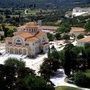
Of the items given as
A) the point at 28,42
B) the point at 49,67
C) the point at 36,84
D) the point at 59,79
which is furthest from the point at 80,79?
the point at 28,42

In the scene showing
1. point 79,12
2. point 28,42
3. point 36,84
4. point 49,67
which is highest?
point 28,42

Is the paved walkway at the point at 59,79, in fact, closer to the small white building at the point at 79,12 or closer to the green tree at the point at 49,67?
the green tree at the point at 49,67

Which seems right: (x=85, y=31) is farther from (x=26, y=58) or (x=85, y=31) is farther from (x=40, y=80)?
(x=40, y=80)

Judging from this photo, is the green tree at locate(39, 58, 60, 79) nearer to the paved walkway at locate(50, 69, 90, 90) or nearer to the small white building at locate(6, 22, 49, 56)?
the paved walkway at locate(50, 69, 90, 90)

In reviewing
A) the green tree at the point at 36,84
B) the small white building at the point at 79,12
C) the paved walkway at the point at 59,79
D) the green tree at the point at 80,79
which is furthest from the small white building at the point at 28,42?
the small white building at the point at 79,12

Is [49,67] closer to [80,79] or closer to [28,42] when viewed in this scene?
[80,79]

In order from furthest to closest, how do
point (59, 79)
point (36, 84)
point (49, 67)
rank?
1. point (49, 67)
2. point (59, 79)
3. point (36, 84)

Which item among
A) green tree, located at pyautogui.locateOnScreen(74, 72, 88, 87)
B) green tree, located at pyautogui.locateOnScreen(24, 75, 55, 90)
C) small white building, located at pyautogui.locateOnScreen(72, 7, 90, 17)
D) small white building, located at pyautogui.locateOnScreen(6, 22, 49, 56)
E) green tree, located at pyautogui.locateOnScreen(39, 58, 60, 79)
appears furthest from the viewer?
small white building, located at pyautogui.locateOnScreen(72, 7, 90, 17)

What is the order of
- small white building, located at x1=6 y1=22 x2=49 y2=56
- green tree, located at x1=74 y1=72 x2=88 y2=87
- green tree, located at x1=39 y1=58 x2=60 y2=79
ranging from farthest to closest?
small white building, located at x1=6 y1=22 x2=49 y2=56 → green tree, located at x1=39 y1=58 x2=60 y2=79 → green tree, located at x1=74 y1=72 x2=88 y2=87

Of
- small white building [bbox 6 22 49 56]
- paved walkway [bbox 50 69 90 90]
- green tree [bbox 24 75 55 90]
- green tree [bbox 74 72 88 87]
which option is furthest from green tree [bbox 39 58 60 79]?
small white building [bbox 6 22 49 56]
